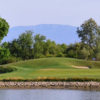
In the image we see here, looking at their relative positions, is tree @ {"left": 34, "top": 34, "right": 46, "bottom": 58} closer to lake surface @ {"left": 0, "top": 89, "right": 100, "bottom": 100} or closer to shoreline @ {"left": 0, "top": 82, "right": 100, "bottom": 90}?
shoreline @ {"left": 0, "top": 82, "right": 100, "bottom": 90}

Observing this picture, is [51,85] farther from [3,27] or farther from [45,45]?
[45,45]

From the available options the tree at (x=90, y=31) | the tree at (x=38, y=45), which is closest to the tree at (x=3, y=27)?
the tree at (x=38, y=45)

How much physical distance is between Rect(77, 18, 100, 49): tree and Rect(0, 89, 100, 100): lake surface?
56662 mm

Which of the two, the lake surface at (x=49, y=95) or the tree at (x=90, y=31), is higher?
the tree at (x=90, y=31)

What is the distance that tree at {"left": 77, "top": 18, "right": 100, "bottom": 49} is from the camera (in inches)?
3191

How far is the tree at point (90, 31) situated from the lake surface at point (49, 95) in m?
56.7

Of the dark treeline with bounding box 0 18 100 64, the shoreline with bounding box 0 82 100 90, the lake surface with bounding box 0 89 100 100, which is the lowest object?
the lake surface with bounding box 0 89 100 100

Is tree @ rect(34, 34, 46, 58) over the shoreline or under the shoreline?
over

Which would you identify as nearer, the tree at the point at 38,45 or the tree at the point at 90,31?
the tree at the point at 38,45

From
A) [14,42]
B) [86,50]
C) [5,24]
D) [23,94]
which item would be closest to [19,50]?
[14,42]

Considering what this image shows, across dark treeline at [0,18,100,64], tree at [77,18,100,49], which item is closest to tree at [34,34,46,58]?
A: dark treeline at [0,18,100,64]

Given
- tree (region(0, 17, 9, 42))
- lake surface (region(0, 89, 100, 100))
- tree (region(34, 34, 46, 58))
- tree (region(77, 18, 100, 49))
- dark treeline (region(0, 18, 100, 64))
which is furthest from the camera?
tree (region(77, 18, 100, 49))

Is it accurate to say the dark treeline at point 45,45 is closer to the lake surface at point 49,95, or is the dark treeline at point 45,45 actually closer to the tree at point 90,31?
the tree at point 90,31

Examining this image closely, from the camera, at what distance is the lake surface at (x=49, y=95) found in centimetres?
2183
